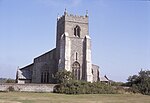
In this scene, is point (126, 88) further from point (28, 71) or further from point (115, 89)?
point (28, 71)

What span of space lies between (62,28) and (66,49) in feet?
16.9

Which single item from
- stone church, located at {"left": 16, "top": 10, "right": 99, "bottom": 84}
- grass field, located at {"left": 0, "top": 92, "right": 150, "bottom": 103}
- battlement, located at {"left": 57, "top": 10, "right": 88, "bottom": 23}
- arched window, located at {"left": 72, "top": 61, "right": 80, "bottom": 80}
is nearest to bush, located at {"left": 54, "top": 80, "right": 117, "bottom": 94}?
stone church, located at {"left": 16, "top": 10, "right": 99, "bottom": 84}

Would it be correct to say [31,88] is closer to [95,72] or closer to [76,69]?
[76,69]

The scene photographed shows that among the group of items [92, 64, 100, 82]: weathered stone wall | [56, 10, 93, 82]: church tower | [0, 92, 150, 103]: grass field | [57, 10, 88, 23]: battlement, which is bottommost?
[0, 92, 150, 103]: grass field

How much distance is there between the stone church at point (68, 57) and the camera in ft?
169

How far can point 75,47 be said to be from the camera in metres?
52.8

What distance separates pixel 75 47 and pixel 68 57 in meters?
2.63

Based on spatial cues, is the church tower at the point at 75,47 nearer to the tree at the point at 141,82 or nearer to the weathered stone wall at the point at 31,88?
the tree at the point at 141,82

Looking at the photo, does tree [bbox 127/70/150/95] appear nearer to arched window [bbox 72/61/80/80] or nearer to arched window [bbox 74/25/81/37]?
arched window [bbox 72/61/80/80]

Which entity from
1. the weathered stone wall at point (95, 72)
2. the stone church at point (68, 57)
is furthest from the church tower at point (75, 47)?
the weathered stone wall at point (95, 72)

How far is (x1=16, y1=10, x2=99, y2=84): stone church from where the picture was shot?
51.5 metres

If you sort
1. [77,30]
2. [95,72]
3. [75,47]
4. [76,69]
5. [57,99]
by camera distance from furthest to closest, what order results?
[95,72], [77,30], [75,47], [76,69], [57,99]

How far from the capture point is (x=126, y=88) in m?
45.8

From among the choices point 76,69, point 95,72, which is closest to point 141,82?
point 95,72
